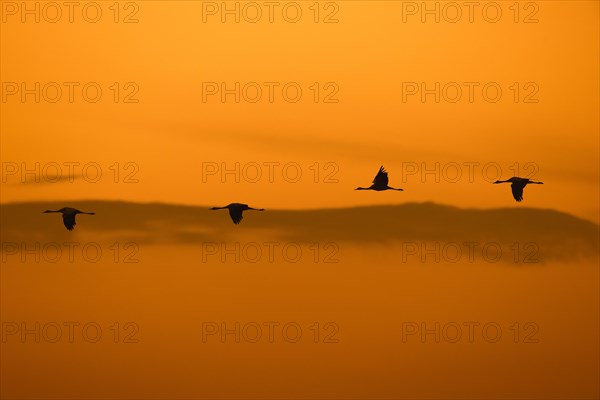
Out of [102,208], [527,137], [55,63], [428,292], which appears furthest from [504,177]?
[55,63]

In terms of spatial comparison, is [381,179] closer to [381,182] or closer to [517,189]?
[381,182]

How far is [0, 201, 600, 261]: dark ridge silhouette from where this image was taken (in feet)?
10.2

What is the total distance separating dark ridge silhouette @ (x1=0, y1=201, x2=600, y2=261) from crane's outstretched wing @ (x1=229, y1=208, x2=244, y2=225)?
0.04 metres

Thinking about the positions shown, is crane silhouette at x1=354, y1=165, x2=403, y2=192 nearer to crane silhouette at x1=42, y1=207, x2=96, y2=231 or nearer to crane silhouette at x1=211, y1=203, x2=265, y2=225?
crane silhouette at x1=211, y1=203, x2=265, y2=225

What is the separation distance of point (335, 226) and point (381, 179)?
0.25 m

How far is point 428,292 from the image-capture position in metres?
3.12

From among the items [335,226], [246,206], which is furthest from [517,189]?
[246,206]

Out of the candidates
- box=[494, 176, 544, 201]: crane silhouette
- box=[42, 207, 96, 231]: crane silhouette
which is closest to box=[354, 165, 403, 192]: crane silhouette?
box=[494, 176, 544, 201]: crane silhouette

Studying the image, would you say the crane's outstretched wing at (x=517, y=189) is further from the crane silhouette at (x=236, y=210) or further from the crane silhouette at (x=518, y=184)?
the crane silhouette at (x=236, y=210)

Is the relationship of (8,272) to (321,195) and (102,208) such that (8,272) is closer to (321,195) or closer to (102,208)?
(102,208)

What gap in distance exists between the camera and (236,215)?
3088mm

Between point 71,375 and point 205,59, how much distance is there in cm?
131

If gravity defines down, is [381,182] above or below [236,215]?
above

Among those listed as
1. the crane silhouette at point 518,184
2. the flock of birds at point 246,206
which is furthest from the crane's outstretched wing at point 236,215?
the crane silhouette at point 518,184
